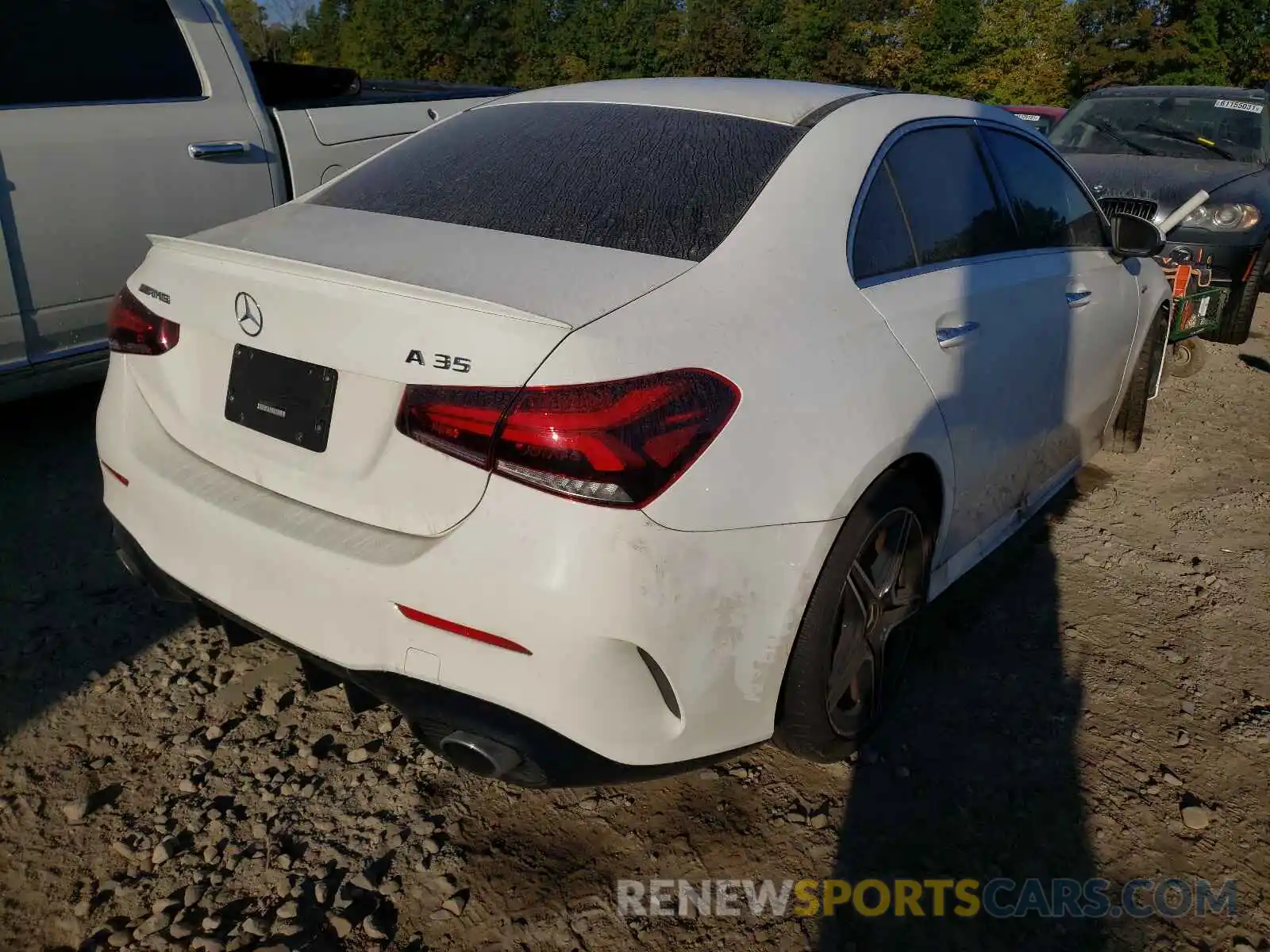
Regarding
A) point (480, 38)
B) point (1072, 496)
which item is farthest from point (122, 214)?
point (480, 38)

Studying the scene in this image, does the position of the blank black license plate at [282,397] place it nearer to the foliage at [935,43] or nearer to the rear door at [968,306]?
the rear door at [968,306]

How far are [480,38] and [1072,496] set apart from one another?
137ft

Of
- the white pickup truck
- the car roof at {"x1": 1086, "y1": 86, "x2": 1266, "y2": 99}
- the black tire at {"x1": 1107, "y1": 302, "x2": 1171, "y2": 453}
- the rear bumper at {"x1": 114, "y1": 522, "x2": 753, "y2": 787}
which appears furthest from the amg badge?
the car roof at {"x1": 1086, "y1": 86, "x2": 1266, "y2": 99}

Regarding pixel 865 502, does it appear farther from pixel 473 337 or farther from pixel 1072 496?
pixel 1072 496

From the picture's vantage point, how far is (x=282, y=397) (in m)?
2.00

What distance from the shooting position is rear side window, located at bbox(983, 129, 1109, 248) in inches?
126

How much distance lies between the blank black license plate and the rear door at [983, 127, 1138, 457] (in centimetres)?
225

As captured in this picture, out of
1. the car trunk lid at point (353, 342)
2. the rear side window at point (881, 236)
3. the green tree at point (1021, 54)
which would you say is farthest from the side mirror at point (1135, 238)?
the green tree at point (1021, 54)

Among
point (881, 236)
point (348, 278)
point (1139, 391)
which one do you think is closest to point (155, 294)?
point (348, 278)

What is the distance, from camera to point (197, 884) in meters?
2.08

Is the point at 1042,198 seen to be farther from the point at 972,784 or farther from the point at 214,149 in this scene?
the point at 214,149

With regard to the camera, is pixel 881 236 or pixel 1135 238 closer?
pixel 881 236

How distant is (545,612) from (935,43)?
34060mm

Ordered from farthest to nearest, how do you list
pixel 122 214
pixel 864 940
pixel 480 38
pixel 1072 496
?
pixel 480 38
pixel 1072 496
pixel 122 214
pixel 864 940
